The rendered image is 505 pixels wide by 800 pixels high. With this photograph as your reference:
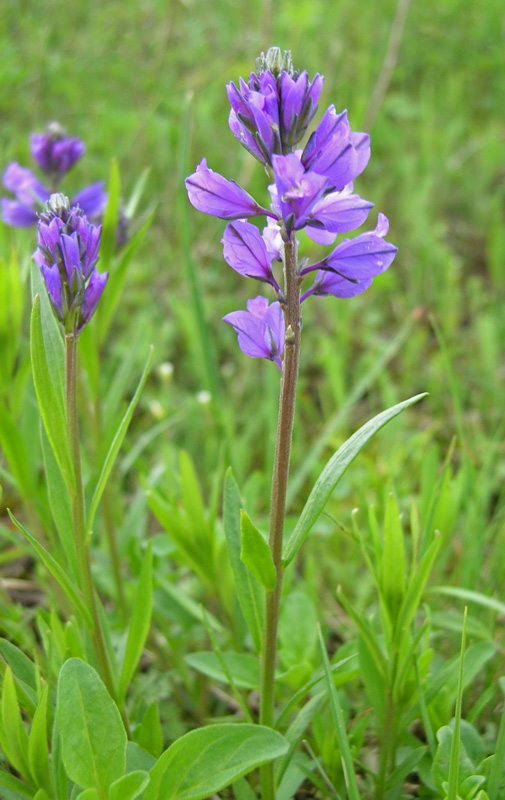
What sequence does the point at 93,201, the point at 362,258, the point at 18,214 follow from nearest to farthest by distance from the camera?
the point at 362,258 → the point at 18,214 → the point at 93,201

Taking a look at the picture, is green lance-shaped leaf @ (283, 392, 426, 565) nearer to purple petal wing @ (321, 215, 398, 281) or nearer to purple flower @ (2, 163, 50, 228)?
purple petal wing @ (321, 215, 398, 281)

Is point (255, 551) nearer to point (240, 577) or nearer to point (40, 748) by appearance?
point (240, 577)

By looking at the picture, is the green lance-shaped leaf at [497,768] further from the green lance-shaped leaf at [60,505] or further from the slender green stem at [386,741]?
the green lance-shaped leaf at [60,505]

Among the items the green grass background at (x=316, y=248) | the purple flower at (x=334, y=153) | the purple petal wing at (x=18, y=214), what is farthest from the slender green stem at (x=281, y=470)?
the purple petal wing at (x=18, y=214)

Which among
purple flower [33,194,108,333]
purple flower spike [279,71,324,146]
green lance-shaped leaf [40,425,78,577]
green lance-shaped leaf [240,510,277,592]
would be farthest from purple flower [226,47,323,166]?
green lance-shaped leaf [40,425,78,577]

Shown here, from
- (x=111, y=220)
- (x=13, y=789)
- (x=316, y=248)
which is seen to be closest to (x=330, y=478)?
(x=13, y=789)
